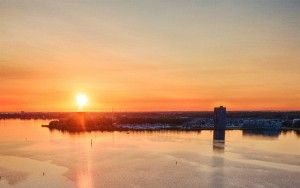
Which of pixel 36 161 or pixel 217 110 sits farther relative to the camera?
pixel 217 110

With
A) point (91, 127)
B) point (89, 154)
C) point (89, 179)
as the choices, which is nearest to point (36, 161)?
point (89, 154)

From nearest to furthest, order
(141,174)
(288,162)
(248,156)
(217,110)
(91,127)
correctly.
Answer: (141,174) < (288,162) < (248,156) < (217,110) < (91,127)

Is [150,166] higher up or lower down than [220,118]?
lower down

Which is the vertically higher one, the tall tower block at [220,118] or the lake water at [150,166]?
the tall tower block at [220,118]

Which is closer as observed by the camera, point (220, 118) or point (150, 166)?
point (150, 166)

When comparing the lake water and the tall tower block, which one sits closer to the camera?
the lake water

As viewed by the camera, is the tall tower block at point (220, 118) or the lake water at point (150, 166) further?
the tall tower block at point (220, 118)

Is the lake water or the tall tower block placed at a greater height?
the tall tower block

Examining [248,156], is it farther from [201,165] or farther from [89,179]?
[89,179]

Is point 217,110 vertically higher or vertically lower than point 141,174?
higher

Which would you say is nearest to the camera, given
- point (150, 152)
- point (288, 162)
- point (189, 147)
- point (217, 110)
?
point (288, 162)
